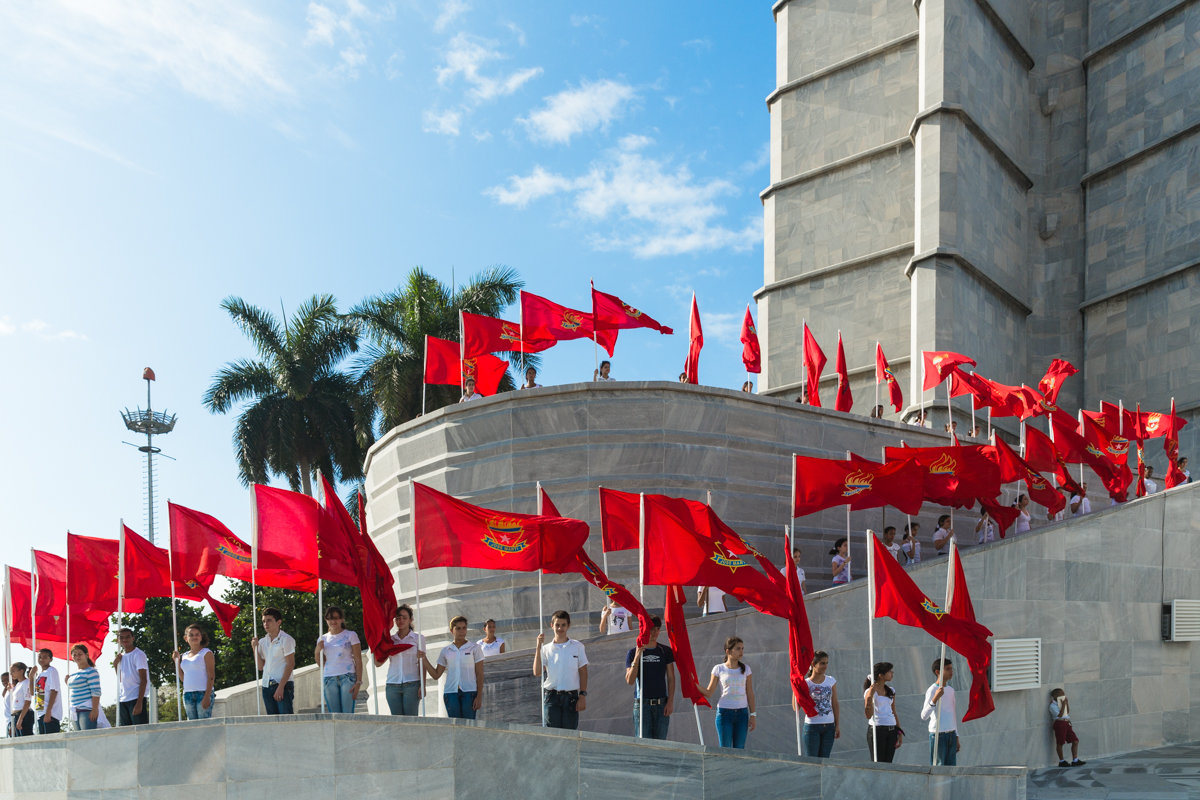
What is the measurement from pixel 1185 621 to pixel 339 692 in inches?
568

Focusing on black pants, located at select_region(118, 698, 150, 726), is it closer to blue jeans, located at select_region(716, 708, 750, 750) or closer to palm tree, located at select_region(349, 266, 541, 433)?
blue jeans, located at select_region(716, 708, 750, 750)

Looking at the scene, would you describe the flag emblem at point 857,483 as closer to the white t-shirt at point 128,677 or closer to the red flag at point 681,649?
Answer: the red flag at point 681,649

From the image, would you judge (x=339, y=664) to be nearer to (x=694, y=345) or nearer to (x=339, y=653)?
(x=339, y=653)

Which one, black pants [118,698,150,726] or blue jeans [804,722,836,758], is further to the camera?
black pants [118,698,150,726]

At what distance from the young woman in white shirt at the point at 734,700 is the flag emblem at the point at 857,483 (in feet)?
14.9

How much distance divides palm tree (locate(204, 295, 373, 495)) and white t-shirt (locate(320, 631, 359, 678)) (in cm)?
2208

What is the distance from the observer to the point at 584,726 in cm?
1468

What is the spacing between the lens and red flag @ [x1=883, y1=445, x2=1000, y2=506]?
17.3 meters

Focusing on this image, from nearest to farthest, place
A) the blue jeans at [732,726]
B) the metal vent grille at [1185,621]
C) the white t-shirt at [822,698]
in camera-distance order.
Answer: the blue jeans at [732,726] < the white t-shirt at [822,698] < the metal vent grille at [1185,621]

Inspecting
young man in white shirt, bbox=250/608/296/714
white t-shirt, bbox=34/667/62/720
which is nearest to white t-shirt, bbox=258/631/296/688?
young man in white shirt, bbox=250/608/296/714

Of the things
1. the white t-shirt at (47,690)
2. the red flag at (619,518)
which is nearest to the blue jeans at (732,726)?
the red flag at (619,518)

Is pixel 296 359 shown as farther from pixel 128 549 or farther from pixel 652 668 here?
pixel 652 668

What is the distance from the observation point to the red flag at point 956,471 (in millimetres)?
17297

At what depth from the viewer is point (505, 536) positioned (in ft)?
43.3
